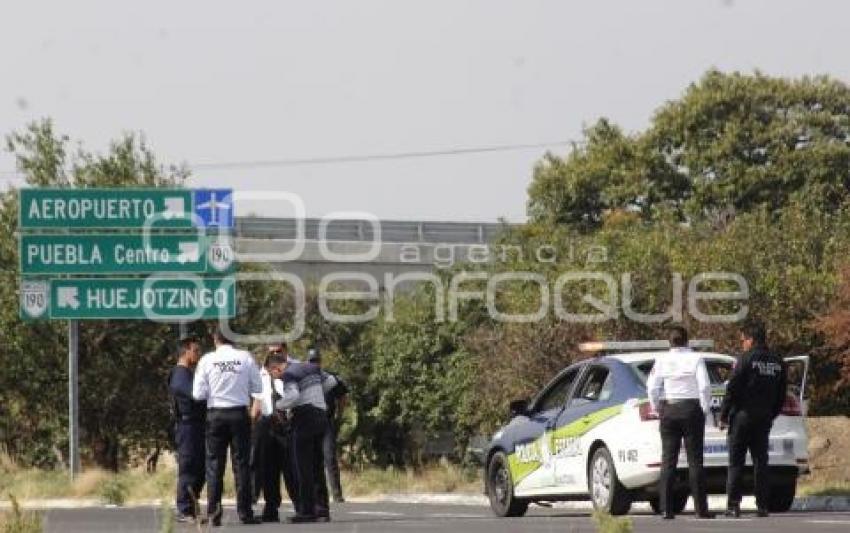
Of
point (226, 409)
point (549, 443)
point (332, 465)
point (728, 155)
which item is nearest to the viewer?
point (226, 409)

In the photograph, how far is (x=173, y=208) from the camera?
35312mm

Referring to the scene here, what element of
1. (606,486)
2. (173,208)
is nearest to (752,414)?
(606,486)

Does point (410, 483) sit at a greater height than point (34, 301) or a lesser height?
lesser

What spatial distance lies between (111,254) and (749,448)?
18.2 meters

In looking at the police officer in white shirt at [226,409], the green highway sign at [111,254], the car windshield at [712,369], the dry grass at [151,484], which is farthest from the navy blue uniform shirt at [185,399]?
the green highway sign at [111,254]

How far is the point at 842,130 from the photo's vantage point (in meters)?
63.1

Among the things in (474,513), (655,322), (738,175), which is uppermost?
(738,175)

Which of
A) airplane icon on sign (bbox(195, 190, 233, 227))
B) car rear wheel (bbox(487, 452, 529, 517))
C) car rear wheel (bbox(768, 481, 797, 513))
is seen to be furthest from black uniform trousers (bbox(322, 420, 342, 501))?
airplane icon on sign (bbox(195, 190, 233, 227))

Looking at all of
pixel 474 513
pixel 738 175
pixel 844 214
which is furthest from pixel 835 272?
pixel 738 175

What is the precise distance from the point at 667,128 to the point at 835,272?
85.2ft

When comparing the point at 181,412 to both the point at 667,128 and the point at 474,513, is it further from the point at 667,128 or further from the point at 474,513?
the point at 667,128

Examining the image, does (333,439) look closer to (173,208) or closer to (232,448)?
(232,448)

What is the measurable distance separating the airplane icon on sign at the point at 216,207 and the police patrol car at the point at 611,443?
644 inches

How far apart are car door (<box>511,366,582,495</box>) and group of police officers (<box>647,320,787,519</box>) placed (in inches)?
62.9
